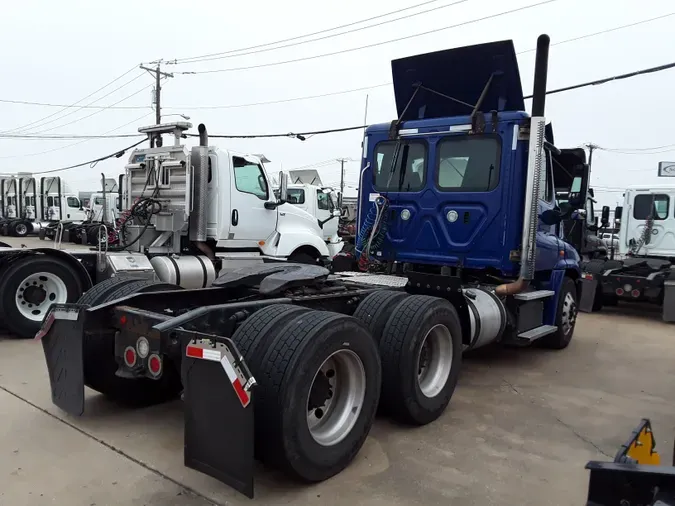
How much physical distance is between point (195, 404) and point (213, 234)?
601 centimetres

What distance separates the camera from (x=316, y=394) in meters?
3.33

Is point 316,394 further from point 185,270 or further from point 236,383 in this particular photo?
point 185,270

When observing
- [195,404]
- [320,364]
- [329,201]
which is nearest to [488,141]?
[320,364]

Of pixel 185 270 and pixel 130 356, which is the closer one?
pixel 130 356

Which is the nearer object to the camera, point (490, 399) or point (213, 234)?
point (490, 399)

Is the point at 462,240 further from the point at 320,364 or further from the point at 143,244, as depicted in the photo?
the point at 143,244

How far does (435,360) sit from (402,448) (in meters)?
0.94

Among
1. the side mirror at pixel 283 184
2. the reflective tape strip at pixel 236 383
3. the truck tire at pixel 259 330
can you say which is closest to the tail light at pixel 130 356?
the truck tire at pixel 259 330

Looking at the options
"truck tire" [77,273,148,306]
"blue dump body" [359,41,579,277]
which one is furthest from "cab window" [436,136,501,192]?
"truck tire" [77,273,148,306]

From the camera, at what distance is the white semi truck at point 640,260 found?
10070 millimetres

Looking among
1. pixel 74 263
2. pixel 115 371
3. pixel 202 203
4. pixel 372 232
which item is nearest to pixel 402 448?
pixel 115 371

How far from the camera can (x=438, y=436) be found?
13.7 ft

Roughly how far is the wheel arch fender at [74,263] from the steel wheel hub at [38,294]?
233mm

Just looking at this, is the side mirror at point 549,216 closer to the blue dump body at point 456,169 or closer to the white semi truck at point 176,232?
the blue dump body at point 456,169
